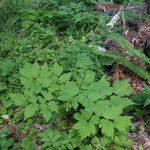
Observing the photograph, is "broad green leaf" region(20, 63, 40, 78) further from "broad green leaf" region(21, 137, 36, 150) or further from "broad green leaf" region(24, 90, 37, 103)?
"broad green leaf" region(21, 137, 36, 150)

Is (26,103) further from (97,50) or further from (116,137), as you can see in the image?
Answer: (97,50)

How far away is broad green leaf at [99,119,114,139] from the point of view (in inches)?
149

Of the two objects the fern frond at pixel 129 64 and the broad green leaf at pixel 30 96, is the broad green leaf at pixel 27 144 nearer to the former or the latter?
the broad green leaf at pixel 30 96

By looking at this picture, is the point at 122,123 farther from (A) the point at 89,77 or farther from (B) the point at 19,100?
(B) the point at 19,100

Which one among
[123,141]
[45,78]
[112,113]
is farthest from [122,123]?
[45,78]

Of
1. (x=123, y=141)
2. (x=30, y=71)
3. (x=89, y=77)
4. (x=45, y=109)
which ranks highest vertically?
(x=30, y=71)

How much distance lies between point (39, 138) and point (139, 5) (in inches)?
137

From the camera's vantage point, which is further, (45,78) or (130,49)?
(130,49)

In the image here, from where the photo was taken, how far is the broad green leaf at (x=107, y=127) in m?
3.79

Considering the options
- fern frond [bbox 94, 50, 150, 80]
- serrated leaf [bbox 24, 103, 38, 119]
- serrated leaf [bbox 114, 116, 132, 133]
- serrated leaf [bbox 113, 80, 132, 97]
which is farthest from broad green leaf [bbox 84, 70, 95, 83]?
fern frond [bbox 94, 50, 150, 80]

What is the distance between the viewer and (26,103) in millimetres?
3848

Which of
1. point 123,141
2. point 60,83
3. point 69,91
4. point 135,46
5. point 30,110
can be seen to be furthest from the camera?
point 135,46

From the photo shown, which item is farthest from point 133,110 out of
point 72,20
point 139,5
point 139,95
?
point 139,5

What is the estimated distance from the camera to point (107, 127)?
3807 millimetres
